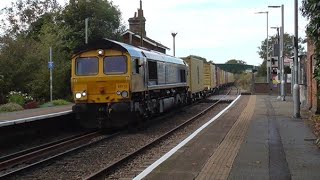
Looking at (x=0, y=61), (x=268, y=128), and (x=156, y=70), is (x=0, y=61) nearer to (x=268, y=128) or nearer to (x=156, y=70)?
(x=156, y=70)

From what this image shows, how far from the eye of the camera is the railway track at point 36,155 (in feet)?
36.0

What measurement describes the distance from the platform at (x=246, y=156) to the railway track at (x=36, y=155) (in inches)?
117

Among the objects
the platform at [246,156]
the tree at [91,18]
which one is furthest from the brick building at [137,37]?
the platform at [246,156]

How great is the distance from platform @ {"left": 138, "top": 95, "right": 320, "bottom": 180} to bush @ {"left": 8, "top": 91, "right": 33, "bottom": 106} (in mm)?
17291

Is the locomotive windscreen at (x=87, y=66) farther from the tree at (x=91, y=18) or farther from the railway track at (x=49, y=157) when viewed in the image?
the tree at (x=91, y=18)

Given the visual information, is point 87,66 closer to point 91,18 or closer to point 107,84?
point 107,84

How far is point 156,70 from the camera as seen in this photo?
68.4 ft

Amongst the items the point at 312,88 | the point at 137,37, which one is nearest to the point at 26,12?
the point at 137,37

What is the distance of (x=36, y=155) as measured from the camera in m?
12.9

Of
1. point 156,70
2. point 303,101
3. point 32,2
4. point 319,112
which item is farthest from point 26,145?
point 32,2

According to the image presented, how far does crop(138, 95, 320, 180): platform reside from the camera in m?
9.02

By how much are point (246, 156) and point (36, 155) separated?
547cm

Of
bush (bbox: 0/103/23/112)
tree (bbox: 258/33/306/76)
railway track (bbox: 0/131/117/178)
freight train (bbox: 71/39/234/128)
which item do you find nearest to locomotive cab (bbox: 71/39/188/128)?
freight train (bbox: 71/39/234/128)

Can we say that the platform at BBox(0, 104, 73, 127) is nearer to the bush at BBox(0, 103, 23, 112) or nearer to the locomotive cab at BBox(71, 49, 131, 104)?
the locomotive cab at BBox(71, 49, 131, 104)
